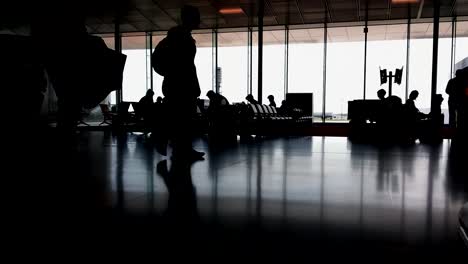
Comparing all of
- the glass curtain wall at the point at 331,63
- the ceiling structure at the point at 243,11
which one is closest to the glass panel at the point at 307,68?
the glass curtain wall at the point at 331,63

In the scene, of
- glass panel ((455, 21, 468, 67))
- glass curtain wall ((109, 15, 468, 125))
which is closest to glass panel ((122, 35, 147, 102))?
glass curtain wall ((109, 15, 468, 125))

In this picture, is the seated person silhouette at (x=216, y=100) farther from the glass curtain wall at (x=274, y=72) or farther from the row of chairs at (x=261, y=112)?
the glass curtain wall at (x=274, y=72)

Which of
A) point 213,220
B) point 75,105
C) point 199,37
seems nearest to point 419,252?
point 213,220

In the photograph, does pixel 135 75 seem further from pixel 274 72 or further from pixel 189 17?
pixel 189 17

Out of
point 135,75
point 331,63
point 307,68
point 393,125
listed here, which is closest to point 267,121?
point 393,125

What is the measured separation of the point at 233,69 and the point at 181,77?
961cm

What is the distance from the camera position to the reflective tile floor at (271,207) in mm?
1202

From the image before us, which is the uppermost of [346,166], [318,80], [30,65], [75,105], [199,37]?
[199,37]

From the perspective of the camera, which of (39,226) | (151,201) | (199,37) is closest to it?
(39,226)

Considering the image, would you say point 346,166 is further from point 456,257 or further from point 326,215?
Answer: point 456,257

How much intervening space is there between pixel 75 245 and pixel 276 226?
692 mm

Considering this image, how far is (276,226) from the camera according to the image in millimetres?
1418

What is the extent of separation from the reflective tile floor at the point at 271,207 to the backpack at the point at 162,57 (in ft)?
3.13

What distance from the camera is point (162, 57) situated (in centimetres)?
349
